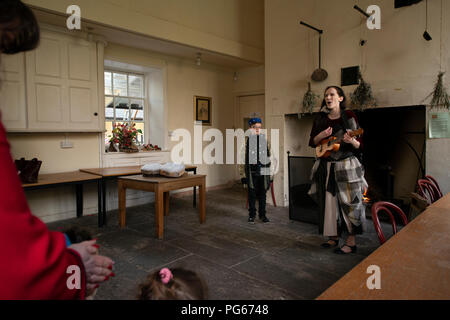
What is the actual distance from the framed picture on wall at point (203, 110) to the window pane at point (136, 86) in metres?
1.16

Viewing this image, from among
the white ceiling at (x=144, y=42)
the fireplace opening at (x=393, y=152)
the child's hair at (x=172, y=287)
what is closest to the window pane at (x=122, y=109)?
the white ceiling at (x=144, y=42)

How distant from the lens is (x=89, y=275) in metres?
0.74

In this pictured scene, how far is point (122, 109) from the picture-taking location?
5801 mm

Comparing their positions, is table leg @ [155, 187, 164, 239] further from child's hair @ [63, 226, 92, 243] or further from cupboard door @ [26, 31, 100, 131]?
child's hair @ [63, 226, 92, 243]

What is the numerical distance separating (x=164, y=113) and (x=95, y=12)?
2.23 m

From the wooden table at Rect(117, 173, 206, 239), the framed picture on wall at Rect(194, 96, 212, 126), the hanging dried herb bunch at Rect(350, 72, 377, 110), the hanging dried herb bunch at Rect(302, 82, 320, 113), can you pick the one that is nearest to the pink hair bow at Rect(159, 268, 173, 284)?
the wooden table at Rect(117, 173, 206, 239)

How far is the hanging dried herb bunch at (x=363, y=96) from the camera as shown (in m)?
4.33

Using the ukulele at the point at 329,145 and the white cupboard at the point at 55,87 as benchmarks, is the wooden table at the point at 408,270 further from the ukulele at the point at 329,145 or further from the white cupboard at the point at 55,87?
the white cupboard at the point at 55,87

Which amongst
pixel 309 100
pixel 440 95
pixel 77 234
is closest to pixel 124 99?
pixel 309 100

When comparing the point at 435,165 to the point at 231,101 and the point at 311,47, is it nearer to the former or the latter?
the point at 311,47

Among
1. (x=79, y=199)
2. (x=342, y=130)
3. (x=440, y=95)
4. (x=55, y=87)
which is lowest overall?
(x=79, y=199)

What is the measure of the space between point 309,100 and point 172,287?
15.1ft

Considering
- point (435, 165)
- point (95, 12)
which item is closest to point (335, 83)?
point (435, 165)

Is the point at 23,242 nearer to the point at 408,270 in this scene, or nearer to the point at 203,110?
the point at 408,270
